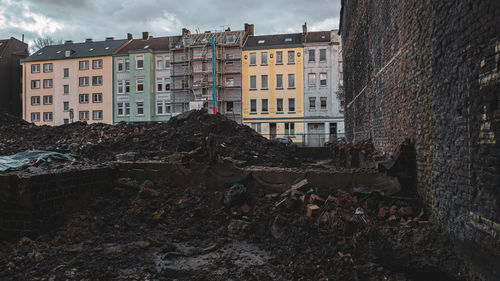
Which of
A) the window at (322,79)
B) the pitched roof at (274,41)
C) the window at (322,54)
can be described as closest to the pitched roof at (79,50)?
the pitched roof at (274,41)

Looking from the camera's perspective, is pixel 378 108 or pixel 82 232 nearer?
pixel 82 232

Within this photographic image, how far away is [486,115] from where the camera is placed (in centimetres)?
347

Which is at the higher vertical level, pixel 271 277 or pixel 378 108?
pixel 378 108

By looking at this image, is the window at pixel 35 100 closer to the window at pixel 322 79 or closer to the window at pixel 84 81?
the window at pixel 84 81

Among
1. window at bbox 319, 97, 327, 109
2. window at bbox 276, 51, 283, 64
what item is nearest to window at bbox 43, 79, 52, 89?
window at bbox 276, 51, 283, 64

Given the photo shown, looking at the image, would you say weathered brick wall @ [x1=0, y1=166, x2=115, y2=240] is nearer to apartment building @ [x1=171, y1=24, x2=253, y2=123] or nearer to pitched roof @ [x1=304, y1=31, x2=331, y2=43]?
apartment building @ [x1=171, y1=24, x2=253, y2=123]

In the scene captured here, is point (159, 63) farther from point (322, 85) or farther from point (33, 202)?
point (33, 202)

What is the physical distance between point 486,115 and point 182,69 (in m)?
43.7

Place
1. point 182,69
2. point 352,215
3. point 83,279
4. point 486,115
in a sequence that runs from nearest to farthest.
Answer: point 486,115, point 83,279, point 352,215, point 182,69

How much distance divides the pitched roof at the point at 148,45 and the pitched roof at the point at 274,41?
37.7 feet

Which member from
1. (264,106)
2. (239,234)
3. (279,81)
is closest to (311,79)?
(279,81)

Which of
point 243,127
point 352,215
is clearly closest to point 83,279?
point 352,215

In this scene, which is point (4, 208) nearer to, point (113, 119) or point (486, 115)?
point (486, 115)

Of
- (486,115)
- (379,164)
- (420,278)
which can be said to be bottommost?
(420,278)
